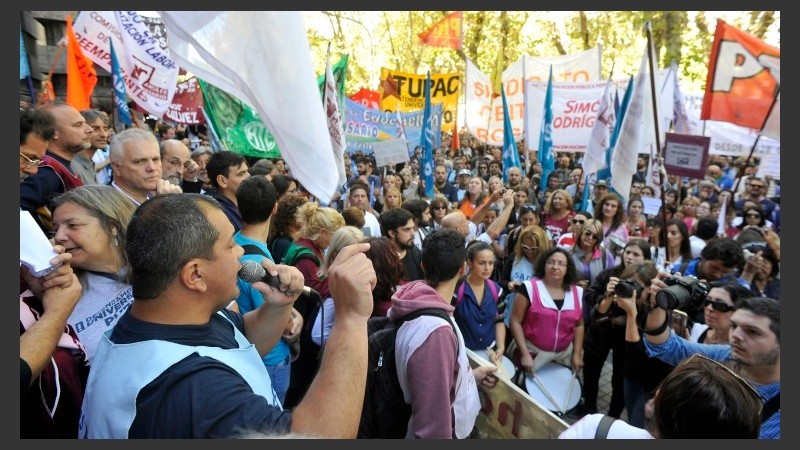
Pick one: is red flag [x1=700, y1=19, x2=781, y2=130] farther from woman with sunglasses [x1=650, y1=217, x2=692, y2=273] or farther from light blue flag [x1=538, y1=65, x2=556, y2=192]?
light blue flag [x1=538, y1=65, x2=556, y2=192]

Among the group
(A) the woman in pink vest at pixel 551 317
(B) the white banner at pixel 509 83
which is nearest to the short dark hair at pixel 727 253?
(A) the woman in pink vest at pixel 551 317

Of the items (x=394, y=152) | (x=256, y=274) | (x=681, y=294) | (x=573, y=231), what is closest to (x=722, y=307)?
(x=681, y=294)

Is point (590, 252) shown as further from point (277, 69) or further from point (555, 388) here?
point (277, 69)

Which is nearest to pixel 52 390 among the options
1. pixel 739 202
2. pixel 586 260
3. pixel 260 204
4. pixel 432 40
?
pixel 260 204

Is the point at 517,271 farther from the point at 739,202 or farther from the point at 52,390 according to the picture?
the point at 739,202

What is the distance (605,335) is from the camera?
419cm

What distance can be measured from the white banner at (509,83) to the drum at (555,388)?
28.1ft

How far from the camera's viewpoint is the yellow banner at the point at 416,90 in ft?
40.7

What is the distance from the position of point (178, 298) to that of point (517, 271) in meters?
3.83

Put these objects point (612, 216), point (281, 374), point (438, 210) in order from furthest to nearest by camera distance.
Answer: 1. point (438, 210)
2. point (612, 216)
3. point (281, 374)

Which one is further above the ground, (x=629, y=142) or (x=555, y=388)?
(x=629, y=142)

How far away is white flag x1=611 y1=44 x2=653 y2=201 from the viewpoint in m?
5.72

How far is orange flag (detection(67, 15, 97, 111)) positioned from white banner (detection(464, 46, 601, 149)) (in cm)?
768

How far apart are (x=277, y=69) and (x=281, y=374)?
6.34 feet
